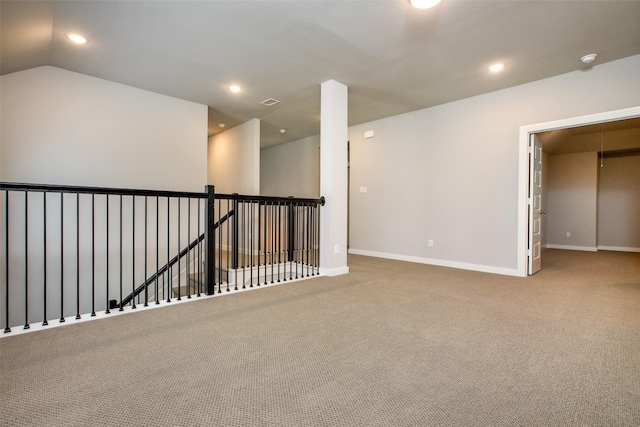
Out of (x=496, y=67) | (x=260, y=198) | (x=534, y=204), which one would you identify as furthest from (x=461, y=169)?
(x=260, y=198)

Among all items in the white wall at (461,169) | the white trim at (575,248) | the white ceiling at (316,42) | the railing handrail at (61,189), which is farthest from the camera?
the white trim at (575,248)

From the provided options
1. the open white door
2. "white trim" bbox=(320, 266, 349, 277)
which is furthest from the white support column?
the open white door

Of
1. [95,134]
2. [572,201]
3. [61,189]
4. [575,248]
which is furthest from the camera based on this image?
[572,201]

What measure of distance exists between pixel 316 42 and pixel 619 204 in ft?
26.3

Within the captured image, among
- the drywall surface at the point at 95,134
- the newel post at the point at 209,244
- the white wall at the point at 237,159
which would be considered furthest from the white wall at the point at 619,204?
the drywall surface at the point at 95,134

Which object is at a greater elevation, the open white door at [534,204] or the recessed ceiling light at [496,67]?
the recessed ceiling light at [496,67]

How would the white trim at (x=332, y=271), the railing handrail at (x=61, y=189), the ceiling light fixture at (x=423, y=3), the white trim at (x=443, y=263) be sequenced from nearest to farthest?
the railing handrail at (x=61, y=189)
the ceiling light fixture at (x=423, y=3)
the white trim at (x=332, y=271)
the white trim at (x=443, y=263)

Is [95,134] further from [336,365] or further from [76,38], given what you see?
[336,365]

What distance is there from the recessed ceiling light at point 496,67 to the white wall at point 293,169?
12.4ft

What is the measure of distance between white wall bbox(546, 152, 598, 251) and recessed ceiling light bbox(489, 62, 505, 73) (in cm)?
539

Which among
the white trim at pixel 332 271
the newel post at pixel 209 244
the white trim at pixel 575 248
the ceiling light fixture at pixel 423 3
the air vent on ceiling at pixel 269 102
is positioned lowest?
the white trim at pixel 575 248

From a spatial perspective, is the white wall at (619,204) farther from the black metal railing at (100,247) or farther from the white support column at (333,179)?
the black metal railing at (100,247)

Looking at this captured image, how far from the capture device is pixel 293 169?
7234 mm

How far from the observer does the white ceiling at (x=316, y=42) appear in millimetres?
2453
